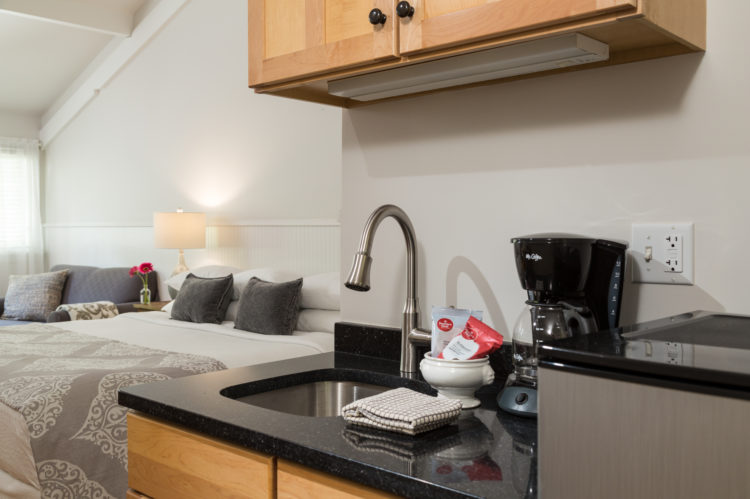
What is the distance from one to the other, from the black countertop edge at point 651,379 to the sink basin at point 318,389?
2.31 ft

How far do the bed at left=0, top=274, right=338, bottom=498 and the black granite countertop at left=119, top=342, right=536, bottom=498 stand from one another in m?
1.11

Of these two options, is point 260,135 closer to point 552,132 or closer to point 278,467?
point 552,132

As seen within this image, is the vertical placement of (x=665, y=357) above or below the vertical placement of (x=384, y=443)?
above

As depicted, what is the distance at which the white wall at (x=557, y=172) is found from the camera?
1209 millimetres

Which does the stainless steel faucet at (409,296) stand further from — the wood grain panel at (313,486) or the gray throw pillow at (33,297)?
the gray throw pillow at (33,297)

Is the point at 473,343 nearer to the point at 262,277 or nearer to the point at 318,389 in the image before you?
the point at 318,389

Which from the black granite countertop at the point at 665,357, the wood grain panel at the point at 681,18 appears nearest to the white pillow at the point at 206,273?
the wood grain panel at the point at 681,18

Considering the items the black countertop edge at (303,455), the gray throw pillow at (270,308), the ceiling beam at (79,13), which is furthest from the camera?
the ceiling beam at (79,13)

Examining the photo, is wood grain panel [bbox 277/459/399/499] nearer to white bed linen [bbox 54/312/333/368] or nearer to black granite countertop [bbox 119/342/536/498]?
black granite countertop [bbox 119/342/536/498]

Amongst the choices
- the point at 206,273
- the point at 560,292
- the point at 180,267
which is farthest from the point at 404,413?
the point at 180,267

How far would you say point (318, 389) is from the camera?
1598 mm

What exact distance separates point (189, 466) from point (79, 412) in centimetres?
134

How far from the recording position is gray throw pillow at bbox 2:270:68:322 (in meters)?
5.52

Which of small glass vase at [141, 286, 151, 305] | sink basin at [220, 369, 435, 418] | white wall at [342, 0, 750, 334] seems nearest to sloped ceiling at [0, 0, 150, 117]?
small glass vase at [141, 286, 151, 305]
